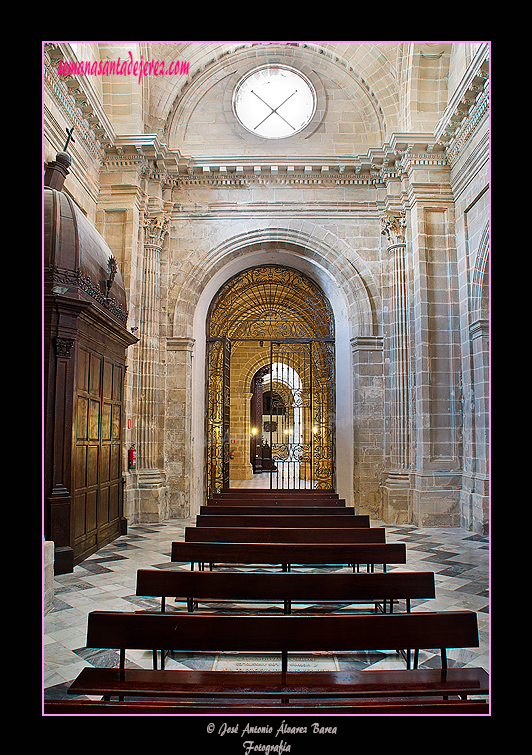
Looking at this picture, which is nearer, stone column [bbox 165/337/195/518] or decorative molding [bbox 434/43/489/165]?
decorative molding [bbox 434/43/489/165]

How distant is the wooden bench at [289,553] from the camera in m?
4.20

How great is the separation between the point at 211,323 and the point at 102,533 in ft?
20.3

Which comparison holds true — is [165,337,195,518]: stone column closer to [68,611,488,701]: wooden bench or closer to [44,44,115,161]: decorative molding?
[44,44,115,161]: decorative molding

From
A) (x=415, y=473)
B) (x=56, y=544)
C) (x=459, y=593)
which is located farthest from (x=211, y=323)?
(x=459, y=593)

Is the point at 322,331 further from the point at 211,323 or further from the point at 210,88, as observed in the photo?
the point at 210,88

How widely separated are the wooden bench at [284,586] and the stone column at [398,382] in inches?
266

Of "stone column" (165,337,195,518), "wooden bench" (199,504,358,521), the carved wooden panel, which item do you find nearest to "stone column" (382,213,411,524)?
"wooden bench" (199,504,358,521)

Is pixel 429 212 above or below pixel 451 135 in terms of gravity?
below

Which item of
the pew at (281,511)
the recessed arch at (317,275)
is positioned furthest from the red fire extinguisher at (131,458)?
the pew at (281,511)

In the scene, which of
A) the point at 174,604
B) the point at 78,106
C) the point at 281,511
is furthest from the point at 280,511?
the point at 78,106

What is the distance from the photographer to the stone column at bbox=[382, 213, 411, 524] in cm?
971

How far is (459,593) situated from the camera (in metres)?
5.23

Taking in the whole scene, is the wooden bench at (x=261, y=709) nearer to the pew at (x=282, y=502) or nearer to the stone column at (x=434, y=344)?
the pew at (x=282, y=502)

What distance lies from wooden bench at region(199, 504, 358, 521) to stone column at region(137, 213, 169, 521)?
11.8ft
